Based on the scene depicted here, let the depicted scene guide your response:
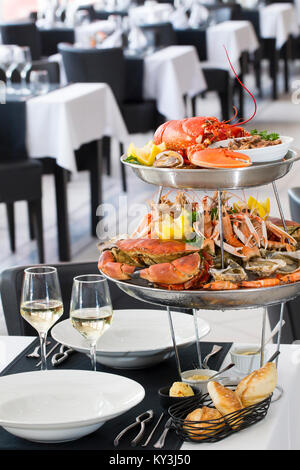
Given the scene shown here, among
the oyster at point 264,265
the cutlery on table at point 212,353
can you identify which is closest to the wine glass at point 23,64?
the cutlery on table at point 212,353

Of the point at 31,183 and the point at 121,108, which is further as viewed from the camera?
the point at 121,108

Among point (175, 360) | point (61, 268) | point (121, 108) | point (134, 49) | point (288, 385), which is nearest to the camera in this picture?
point (288, 385)

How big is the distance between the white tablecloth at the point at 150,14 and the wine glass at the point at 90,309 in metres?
5.98

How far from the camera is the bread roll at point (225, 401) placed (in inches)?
47.2

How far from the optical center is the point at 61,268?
206 centimetres

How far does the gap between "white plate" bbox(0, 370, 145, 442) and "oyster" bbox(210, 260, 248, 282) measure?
0.72ft

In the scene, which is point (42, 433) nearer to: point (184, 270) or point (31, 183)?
point (184, 270)

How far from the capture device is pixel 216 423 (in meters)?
1.17

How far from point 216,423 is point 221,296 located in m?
0.19

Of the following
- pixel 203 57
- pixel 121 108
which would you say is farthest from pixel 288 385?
pixel 203 57

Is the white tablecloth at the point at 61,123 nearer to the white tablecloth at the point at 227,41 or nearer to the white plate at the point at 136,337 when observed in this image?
the white plate at the point at 136,337

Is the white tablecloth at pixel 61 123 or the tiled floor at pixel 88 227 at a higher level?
the white tablecloth at pixel 61 123

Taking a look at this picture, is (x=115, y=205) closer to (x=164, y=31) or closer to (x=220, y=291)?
(x=164, y=31)
